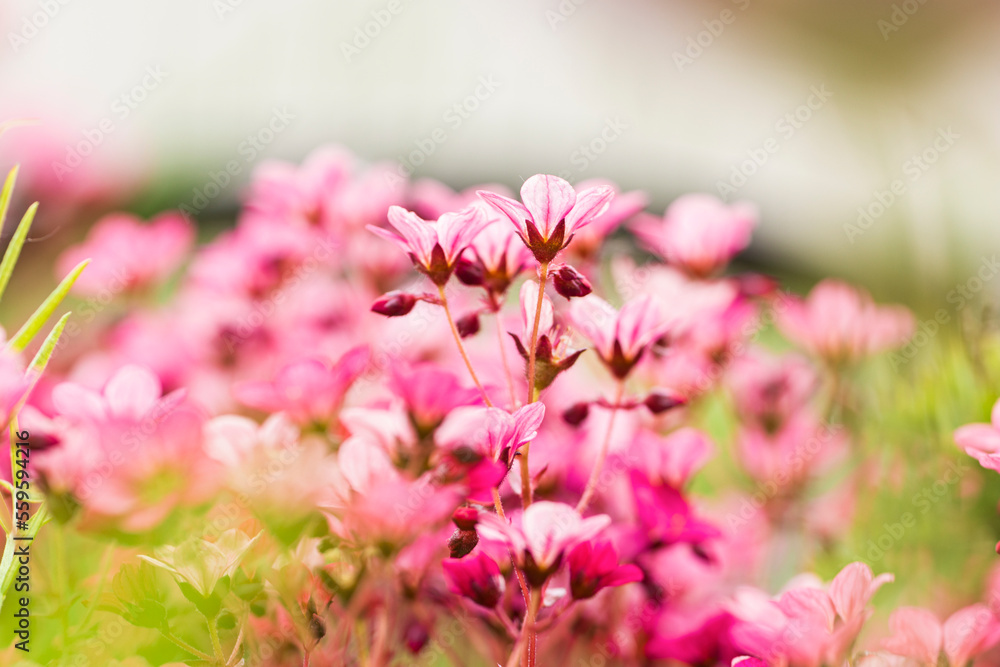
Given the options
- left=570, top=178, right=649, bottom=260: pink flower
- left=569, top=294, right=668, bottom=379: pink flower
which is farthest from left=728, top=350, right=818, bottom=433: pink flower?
left=569, top=294, right=668, bottom=379: pink flower

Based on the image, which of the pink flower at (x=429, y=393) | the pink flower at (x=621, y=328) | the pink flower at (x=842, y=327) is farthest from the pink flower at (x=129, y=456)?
the pink flower at (x=842, y=327)

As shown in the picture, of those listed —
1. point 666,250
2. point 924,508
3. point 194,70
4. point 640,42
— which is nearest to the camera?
point 924,508

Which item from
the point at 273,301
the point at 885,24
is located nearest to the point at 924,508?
the point at 273,301

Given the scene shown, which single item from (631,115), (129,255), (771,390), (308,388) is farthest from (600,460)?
(631,115)

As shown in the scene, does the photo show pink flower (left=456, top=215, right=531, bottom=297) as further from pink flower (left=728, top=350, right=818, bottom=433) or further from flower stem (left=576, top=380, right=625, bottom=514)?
pink flower (left=728, top=350, right=818, bottom=433)

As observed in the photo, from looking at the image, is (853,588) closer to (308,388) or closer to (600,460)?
(600,460)

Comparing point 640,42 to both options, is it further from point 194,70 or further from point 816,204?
point 194,70
